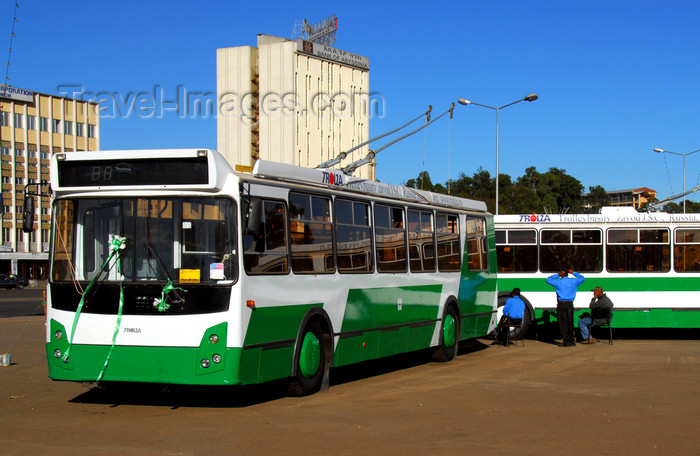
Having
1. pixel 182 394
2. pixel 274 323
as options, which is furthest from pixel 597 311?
pixel 274 323

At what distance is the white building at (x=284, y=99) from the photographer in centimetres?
9856

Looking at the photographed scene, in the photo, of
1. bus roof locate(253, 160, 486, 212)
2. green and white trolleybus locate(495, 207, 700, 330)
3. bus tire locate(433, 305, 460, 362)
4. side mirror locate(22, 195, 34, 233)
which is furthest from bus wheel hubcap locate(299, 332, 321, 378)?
green and white trolleybus locate(495, 207, 700, 330)

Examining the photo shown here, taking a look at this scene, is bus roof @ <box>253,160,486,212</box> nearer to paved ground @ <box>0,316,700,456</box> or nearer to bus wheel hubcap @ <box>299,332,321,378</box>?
bus wheel hubcap @ <box>299,332,321,378</box>

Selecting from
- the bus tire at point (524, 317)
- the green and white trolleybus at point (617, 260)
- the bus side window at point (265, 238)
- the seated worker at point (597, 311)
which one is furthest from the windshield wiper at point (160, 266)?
the green and white trolleybus at point (617, 260)

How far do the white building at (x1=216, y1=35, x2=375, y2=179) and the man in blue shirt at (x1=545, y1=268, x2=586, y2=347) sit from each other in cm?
7441

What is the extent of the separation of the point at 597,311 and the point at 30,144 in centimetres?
7437

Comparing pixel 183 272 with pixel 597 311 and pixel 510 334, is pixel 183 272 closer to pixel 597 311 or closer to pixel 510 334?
pixel 510 334

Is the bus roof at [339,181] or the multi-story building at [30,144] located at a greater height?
the multi-story building at [30,144]

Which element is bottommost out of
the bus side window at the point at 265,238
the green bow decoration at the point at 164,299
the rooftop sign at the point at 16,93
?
the green bow decoration at the point at 164,299

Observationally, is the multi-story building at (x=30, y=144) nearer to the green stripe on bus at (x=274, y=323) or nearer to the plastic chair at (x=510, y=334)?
the plastic chair at (x=510, y=334)

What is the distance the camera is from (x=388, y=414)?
10.1 metres

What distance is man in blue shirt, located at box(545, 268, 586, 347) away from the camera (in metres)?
19.9

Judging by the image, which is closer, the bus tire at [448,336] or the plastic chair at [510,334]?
the bus tire at [448,336]

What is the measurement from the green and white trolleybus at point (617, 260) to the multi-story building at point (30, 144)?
6729 cm
